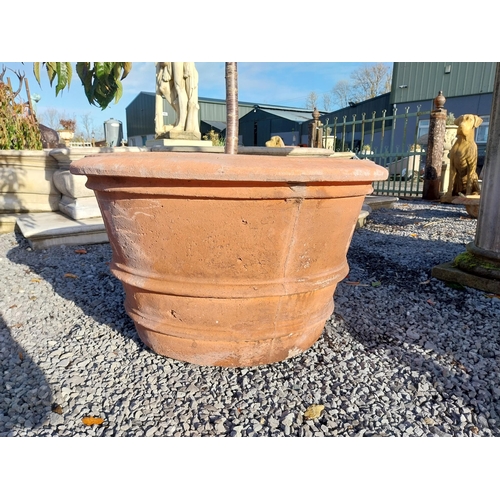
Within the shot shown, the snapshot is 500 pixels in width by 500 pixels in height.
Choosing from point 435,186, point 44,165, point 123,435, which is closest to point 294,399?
point 123,435

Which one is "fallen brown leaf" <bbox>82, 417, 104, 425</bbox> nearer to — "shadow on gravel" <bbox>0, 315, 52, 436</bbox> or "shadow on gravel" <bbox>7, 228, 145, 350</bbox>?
"shadow on gravel" <bbox>0, 315, 52, 436</bbox>

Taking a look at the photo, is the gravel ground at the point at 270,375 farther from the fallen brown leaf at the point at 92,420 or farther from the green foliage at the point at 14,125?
the green foliage at the point at 14,125

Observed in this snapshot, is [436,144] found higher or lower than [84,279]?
higher

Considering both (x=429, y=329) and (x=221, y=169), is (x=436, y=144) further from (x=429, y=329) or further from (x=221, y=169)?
(x=221, y=169)

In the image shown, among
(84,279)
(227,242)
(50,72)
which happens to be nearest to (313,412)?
(227,242)

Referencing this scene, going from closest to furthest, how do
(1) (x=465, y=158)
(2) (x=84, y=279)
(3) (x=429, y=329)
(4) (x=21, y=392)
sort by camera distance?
(4) (x=21, y=392)
(3) (x=429, y=329)
(2) (x=84, y=279)
(1) (x=465, y=158)

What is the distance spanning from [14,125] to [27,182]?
1214 millimetres

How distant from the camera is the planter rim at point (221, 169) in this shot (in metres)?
1.26

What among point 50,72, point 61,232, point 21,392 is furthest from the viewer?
point 61,232

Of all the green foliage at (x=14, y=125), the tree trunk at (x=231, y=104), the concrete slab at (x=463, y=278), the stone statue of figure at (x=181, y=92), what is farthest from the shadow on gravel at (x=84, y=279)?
the stone statue of figure at (x=181, y=92)

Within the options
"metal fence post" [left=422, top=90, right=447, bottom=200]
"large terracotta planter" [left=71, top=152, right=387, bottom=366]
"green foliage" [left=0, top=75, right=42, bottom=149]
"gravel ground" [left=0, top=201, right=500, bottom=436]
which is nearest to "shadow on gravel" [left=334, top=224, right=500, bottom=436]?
"gravel ground" [left=0, top=201, right=500, bottom=436]

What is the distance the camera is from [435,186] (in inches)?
314

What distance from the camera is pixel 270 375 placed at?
1.63m

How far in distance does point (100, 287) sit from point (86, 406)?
1.37 metres
